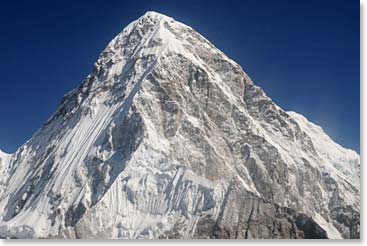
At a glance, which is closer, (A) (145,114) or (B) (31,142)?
(A) (145,114)

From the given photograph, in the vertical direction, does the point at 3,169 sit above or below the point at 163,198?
above

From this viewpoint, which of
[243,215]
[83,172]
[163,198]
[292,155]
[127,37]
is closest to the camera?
[243,215]

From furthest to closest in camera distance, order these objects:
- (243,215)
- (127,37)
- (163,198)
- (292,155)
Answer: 1. (127,37)
2. (292,155)
3. (163,198)
4. (243,215)

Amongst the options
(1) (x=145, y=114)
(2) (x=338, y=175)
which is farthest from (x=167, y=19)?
(2) (x=338, y=175)

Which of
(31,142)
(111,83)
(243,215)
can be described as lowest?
(243,215)

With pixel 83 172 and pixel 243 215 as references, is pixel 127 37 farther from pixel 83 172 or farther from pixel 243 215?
pixel 243 215

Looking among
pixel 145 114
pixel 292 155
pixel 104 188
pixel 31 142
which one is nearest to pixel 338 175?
pixel 292 155
